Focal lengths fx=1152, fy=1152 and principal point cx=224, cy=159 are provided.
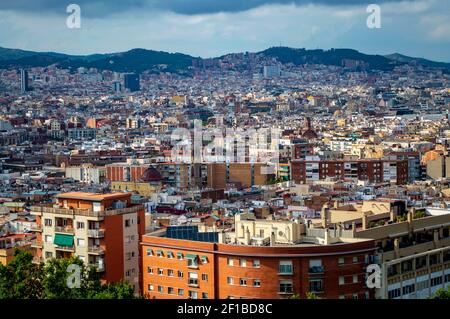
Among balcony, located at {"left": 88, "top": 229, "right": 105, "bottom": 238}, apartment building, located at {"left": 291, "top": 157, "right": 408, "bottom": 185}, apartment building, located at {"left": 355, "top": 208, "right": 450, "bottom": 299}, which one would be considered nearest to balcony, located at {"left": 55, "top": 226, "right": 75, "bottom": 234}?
balcony, located at {"left": 88, "top": 229, "right": 105, "bottom": 238}

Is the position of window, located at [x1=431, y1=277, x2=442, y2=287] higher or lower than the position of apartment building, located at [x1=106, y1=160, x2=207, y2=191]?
higher

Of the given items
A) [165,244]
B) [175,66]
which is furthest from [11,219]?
[175,66]

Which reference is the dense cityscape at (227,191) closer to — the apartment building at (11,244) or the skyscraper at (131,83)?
the apartment building at (11,244)

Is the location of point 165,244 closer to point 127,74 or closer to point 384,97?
→ point 384,97

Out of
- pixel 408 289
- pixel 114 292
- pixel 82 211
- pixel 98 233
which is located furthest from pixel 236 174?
pixel 114 292

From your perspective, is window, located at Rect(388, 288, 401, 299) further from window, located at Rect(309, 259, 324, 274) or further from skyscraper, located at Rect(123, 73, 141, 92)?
skyscraper, located at Rect(123, 73, 141, 92)

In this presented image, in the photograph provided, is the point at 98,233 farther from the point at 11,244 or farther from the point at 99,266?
the point at 11,244
